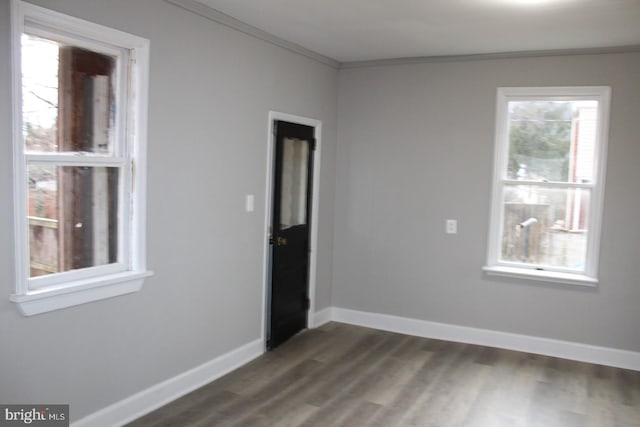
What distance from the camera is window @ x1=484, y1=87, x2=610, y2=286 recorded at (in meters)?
4.54

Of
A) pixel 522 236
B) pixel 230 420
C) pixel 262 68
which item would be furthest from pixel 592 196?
pixel 230 420

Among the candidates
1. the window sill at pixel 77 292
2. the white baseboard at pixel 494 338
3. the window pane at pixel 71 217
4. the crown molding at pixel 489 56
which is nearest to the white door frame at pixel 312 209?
the white baseboard at pixel 494 338

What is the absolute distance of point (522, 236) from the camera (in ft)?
15.9

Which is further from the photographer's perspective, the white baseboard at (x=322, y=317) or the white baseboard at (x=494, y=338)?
the white baseboard at (x=322, y=317)

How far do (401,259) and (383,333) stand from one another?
2.39 feet

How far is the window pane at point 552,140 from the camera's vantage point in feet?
15.0

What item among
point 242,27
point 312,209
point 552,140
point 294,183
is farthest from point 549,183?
point 242,27

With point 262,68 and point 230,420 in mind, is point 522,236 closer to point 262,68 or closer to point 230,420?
point 262,68

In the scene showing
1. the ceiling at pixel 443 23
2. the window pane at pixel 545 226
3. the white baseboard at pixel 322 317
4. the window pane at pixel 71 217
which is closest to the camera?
the window pane at pixel 71 217

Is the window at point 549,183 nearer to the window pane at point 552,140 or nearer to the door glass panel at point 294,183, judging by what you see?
the window pane at point 552,140

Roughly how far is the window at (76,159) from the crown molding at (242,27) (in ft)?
1.59

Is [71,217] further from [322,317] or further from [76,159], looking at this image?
[322,317]

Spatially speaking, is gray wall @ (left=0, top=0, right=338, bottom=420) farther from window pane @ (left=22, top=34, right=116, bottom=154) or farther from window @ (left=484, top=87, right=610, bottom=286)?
window @ (left=484, top=87, right=610, bottom=286)

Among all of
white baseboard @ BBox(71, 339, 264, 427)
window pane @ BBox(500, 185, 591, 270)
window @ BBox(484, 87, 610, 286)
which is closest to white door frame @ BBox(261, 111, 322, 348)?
white baseboard @ BBox(71, 339, 264, 427)
